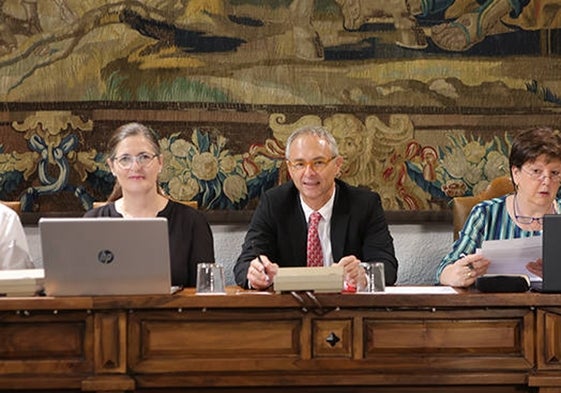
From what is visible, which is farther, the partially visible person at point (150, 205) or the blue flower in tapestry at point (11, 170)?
the blue flower in tapestry at point (11, 170)

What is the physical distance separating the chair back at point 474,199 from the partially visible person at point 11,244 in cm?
184

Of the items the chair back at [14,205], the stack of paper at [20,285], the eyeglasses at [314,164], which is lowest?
the stack of paper at [20,285]

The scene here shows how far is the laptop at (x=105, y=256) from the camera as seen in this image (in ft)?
9.07

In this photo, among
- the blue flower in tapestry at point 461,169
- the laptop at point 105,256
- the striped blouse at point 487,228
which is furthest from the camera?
the blue flower in tapestry at point 461,169

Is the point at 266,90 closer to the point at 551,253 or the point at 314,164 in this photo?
the point at 314,164

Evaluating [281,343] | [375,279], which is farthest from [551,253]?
[281,343]

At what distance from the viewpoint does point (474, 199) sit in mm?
4227

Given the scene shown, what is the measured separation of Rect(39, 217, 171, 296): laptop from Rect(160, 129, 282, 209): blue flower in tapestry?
5.49 feet

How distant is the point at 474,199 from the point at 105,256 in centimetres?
198

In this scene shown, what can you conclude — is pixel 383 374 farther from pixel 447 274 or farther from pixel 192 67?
pixel 192 67

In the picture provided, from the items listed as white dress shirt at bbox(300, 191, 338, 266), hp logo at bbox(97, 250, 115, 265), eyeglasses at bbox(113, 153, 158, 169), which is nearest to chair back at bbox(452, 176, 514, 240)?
white dress shirt at bbox(300, 191, 338, 266)

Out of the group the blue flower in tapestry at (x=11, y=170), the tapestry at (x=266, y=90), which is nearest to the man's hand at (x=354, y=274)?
the tapestry at (x=266, y=90)

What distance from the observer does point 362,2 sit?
456 cm

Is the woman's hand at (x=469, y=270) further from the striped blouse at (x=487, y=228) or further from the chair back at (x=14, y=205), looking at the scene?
the chair back at (x=14, y=205)
